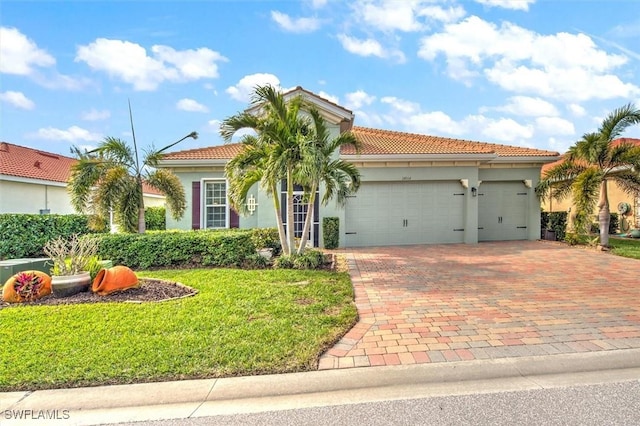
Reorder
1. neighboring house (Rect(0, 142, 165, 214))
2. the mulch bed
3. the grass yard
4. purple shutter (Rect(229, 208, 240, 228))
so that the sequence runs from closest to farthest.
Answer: the grass yard, the mulch bed, purple shutter (Rect(229, 208, 240, 228)), neighboring house (Rect(0, 142, 165, 214))

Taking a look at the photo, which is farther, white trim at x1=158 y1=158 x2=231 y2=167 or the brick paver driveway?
white trim at x1=158 y1=158 x2=231 y2=167

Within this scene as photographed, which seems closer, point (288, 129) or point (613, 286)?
point (613, 286)

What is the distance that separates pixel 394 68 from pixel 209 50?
7.48 meters

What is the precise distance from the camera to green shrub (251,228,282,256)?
947cm

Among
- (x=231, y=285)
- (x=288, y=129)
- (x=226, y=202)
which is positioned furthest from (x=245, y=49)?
(x=231, y=285)

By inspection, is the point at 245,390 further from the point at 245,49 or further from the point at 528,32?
the point at 528,32

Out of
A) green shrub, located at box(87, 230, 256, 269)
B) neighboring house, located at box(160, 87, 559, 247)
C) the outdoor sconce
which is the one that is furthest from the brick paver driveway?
the outdoor sconce

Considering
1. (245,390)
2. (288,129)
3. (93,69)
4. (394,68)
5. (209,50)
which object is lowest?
(245,390)

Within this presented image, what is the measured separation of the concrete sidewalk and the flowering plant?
3543 millimetres

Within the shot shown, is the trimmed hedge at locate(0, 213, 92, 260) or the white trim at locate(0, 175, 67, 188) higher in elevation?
the white trim at locate(0, 175, 67, 188)

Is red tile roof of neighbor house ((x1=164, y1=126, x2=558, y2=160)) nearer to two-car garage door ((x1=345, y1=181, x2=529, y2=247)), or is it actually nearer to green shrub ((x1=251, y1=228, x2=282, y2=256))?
two-car garage door ((x1=345, y1=181, x2=529, y2=247))

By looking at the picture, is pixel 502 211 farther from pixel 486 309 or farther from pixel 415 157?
pixel 486 309

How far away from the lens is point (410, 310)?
5098mm

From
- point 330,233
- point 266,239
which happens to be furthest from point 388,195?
point 266,239
